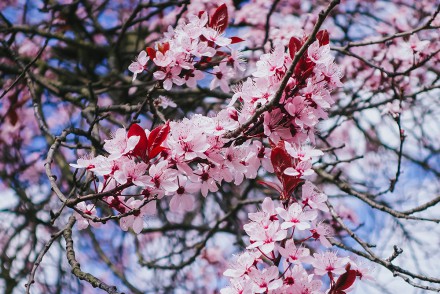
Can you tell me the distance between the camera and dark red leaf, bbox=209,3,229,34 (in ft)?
6.93

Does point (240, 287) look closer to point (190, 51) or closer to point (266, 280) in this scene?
point (266, 280)

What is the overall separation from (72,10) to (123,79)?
1180 millimetres

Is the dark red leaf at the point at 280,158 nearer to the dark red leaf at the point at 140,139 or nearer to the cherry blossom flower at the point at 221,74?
the dark red leaf at the point at 140,139

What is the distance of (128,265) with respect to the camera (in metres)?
6.12

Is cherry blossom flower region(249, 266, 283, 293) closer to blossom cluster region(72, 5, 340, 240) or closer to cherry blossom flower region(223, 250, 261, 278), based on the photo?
cherry blossom flower region(223, 250, 261, 278)

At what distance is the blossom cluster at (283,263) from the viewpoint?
1.48 metres

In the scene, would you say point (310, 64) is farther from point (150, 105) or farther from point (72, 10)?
point (72, 10)

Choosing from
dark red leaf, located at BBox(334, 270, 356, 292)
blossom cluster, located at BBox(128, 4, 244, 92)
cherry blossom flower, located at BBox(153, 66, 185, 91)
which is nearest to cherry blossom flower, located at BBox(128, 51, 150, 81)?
blossom cluster, located at BBox(128, 4, 244, 92)

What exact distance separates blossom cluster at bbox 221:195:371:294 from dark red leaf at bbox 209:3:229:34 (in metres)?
0.87

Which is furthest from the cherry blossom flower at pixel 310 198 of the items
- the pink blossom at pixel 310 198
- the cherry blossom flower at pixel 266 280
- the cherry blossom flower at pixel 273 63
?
the cherry blossom flower at pixel 273 63

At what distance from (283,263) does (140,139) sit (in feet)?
1.96

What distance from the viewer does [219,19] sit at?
6.95ft

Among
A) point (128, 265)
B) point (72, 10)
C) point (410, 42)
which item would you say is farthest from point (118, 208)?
point (128, 265)

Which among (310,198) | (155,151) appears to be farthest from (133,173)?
(310,198)
